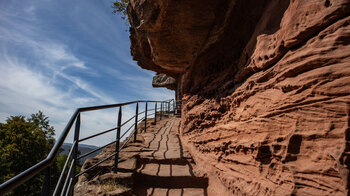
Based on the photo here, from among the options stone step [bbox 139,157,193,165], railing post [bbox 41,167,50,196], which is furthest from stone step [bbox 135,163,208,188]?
railing post [bbox 41,167,50,196]

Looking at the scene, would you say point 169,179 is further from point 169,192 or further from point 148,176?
point 148,176

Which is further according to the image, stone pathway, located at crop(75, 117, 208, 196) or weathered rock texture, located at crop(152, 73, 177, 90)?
weathered rock texture, located at crop(152, 73, 177, 90)

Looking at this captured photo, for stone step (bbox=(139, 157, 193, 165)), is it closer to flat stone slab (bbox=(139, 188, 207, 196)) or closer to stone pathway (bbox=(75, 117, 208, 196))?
stone pathway (bbox=(75, 117, 208, 196))

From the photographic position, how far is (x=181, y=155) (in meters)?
4.38

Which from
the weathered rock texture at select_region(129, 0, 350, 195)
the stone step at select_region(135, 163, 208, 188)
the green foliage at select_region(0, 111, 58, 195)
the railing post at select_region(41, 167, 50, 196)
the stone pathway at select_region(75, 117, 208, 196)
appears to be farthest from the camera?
the green foliage at select_region(0, 111, 58, 195)

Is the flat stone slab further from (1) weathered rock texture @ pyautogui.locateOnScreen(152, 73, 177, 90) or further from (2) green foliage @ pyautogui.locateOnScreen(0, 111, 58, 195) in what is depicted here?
(1) weathered rock texture @ pyautogui.locateOnScreen(152, 73, 177, 90)

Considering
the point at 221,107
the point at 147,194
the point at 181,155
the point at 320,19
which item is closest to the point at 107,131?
the point at 147,194

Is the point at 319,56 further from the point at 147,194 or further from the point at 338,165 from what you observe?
the point at 147,194

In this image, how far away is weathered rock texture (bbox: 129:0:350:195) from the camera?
1.82 meters

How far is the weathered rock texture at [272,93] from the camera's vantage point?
1.82 m

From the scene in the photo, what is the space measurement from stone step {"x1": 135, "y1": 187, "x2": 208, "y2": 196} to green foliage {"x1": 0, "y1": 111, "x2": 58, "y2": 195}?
13274 millimetres

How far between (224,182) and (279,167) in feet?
3.67

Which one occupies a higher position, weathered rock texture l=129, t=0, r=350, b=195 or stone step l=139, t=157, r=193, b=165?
weathered rock texture l=129, t=0, r=350, b=195

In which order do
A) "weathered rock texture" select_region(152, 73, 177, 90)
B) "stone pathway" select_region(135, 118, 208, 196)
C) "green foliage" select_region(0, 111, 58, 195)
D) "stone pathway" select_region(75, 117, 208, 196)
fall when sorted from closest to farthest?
"stone pathway" select_region(75, 117, 208, 196) → "stone pathway" select_region(135, 118, 208, 196) → "green foliage" select_region(0, 111, 58, 195) → "weathered rock texture" select_region(152, 73, 177, 90)
